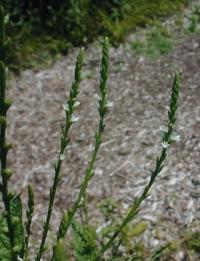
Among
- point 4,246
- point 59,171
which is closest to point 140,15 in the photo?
point 4,246

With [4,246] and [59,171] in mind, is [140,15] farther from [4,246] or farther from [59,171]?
[59,171]

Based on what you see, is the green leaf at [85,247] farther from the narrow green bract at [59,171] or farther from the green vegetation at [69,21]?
the green vegetation at [69,21]

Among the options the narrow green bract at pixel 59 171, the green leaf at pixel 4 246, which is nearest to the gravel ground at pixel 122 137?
the narrow green bract at pixel 59 171

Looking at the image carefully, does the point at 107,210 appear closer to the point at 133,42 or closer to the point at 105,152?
the point at 105,152


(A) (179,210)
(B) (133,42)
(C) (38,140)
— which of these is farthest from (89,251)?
(B) (133,42)

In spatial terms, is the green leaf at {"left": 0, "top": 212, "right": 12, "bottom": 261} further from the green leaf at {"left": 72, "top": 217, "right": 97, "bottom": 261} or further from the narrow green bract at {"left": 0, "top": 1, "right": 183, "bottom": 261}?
the green leaf at {"left": 72, "top": 217, "right": 97, "bottom": 261}

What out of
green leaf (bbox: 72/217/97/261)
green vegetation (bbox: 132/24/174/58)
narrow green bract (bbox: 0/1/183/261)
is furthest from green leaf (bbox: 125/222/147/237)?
green vegetation (bbox: 132/24/174/58)
